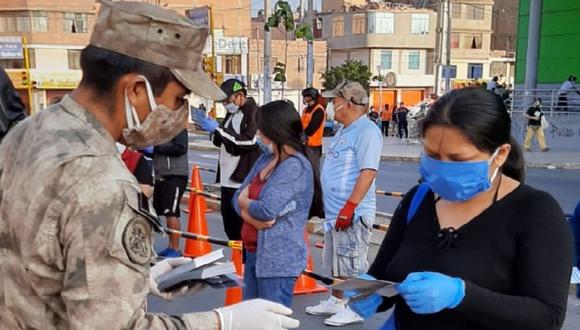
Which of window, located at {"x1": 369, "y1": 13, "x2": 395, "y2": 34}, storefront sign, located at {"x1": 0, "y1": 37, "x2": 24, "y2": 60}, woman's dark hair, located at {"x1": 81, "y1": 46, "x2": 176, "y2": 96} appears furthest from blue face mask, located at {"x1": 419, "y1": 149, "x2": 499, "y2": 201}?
window, located at {"x1": 369, "y1": 13, "x2": 395, "y2": 34}

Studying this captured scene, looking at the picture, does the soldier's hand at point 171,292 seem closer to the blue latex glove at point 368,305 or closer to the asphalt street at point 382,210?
the blue latex glove at point 368,305

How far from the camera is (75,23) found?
45812 millimetres

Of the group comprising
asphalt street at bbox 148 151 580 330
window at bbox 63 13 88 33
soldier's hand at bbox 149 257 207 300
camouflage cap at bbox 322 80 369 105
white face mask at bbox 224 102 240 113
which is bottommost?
asphalt street at bbox 148 151 580 330

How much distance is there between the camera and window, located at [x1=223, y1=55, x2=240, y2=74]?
49.5 metres

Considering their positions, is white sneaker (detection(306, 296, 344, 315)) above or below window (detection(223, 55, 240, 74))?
below

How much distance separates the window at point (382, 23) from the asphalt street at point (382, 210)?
38.3 m

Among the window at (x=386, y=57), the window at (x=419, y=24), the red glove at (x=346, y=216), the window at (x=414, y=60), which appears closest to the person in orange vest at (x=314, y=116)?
the red glove at (x=346, y=216)

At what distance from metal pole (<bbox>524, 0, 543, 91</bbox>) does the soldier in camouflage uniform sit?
22.0 meters

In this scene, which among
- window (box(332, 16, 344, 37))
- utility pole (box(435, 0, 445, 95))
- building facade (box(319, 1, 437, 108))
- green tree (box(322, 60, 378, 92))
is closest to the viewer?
green tree (box(322, 60, 378, 92))

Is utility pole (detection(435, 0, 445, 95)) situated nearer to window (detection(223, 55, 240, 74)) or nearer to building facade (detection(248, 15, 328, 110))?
building facade (detection(248, 15, 328, 110))

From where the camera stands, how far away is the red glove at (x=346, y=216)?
14.1 ft

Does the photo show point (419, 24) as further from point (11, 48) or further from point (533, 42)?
point (533, 42)

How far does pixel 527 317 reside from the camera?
194 cm

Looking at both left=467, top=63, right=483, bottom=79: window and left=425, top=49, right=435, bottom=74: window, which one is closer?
left=425, top=49, right=435, bottom=74: window
